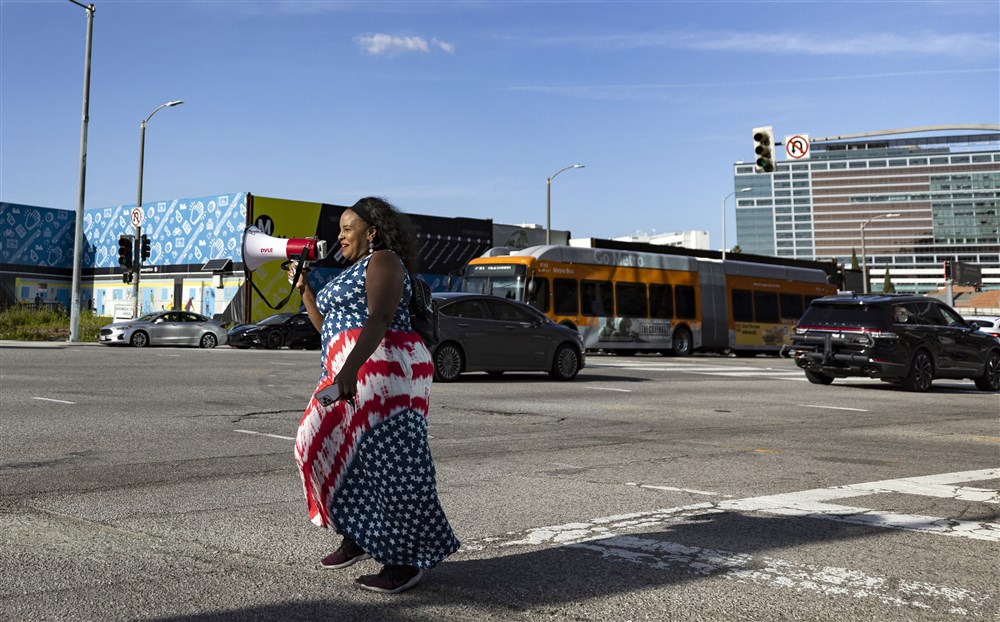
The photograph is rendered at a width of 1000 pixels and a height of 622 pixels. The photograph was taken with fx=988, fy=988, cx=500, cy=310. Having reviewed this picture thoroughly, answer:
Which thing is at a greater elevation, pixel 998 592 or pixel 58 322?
pixel 58 322

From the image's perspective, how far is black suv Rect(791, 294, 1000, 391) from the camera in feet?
57.7

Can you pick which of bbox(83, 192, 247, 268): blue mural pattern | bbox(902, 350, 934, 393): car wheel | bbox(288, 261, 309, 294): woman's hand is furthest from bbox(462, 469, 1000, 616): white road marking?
bbox(83, 192, 247, 268): blue mural pattern

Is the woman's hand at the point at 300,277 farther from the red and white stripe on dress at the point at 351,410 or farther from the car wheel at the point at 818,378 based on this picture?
the car wheel at the point at 818,378

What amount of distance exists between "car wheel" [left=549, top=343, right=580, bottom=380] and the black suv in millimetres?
4193

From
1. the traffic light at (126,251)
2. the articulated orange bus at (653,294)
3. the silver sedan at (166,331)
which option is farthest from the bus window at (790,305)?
the traffic light at (126,251)

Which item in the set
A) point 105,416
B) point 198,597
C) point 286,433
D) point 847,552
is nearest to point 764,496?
point 847,552

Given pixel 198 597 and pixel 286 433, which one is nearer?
pixel 198 597

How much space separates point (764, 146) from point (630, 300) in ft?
26.5

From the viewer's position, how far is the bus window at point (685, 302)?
1325 inches

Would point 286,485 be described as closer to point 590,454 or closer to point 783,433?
point 590,454

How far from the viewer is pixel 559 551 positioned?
15.6 feet

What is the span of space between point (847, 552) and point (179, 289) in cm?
4945

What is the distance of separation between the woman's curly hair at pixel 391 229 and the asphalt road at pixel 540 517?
1.40 m

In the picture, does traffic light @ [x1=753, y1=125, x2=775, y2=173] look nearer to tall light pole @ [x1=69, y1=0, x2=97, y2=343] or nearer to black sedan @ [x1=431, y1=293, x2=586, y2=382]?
black sedan @ [x1=431, y1=293, x2=586, y2=382]
